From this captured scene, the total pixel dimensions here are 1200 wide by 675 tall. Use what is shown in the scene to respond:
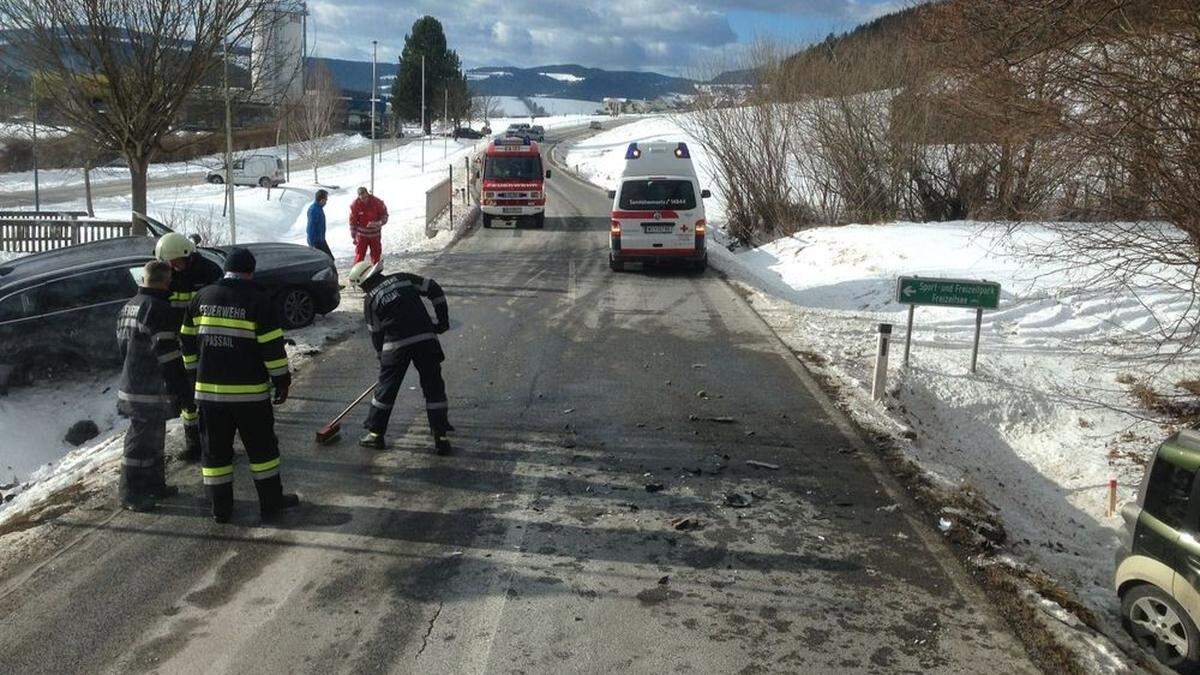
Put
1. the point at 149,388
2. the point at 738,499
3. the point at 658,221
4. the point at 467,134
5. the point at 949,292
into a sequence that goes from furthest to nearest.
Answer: the point at 467,134
the point at 658,221
the point at 949,292
the point at 738,499
the point at 149,388

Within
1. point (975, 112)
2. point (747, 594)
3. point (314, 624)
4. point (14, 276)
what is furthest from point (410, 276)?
point (975, 112)

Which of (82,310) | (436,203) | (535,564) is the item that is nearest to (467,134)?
(436,203)

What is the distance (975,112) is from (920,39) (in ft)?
23.3

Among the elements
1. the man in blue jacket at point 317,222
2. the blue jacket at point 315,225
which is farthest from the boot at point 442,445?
the blue jacket at point 315,225

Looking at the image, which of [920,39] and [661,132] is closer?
[920,39]

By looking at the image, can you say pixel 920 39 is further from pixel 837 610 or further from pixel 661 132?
pixel 661 132

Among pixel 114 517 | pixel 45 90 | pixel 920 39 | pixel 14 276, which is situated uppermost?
pixel 920 39

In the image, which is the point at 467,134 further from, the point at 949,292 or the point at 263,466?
the point at 263,466

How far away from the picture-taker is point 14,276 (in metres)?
10.3

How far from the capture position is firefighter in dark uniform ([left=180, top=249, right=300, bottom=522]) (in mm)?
6012

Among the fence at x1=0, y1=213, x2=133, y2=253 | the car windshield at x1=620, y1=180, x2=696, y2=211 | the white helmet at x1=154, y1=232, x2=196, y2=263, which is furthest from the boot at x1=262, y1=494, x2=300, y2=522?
the fence at x1=0, y1=213, x2=133, y2=253

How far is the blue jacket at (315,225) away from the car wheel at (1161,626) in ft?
43.0

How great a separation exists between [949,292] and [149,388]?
25.7 ft

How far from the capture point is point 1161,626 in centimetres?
510
